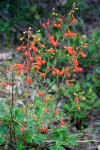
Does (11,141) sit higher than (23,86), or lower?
lower

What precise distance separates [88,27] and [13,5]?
1262 mm

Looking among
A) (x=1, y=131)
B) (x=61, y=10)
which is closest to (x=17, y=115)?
(x=1, y=131)

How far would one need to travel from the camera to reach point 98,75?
15.3ft

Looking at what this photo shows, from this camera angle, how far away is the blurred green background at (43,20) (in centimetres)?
457

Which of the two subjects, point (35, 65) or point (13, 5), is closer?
point (35, 65)

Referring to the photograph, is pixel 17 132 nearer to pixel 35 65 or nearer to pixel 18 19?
pixel 35 65

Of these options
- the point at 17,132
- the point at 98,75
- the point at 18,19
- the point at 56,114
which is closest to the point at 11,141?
the point at 17,132

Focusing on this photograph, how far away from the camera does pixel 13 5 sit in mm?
5062

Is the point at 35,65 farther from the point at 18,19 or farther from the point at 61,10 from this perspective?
the point at 61,10

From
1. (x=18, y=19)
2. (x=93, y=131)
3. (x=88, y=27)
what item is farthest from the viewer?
(x=88, y=27)

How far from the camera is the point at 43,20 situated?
5.42 m

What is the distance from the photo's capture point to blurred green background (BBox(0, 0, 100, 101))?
15.0ft

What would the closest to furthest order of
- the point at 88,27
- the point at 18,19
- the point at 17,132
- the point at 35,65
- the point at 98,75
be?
the point at 35,65, the point at 17,132, the point at 98,75, the point at 18,19, the point at 88,27

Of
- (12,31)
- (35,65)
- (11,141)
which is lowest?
(11,141)
